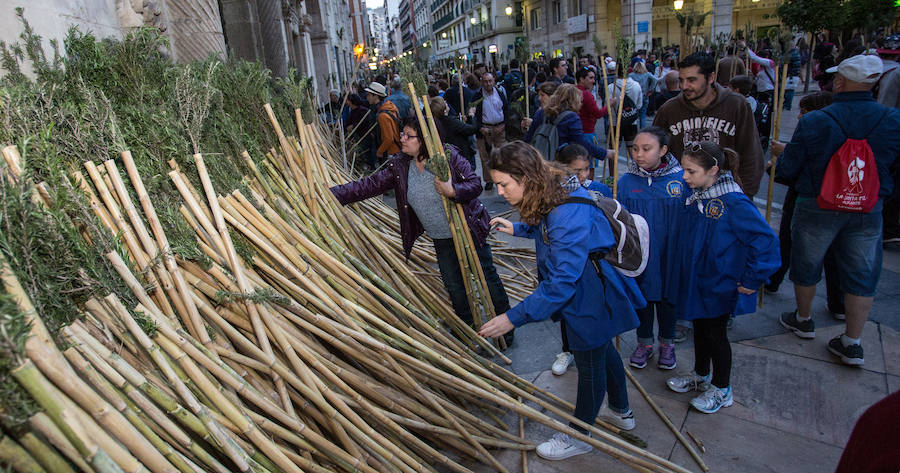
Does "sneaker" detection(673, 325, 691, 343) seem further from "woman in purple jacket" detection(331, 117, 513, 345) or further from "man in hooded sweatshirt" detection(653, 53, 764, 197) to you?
"woman in purple jacket" detection(331, 117, 513, 345)

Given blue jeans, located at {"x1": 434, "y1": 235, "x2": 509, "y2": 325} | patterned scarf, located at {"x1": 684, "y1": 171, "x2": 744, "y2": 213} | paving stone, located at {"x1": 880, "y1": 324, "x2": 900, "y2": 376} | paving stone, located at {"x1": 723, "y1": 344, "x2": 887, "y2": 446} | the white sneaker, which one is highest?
patterned scarf, located at {"x1": 684, "y1": 171, "x2": 744, "y2": 213}

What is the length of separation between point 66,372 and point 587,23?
95.1ft

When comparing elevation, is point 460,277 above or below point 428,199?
below

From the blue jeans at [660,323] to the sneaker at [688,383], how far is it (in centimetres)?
23

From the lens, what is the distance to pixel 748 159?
129 inches

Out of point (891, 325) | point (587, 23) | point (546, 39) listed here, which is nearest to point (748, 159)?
point (891, 325)

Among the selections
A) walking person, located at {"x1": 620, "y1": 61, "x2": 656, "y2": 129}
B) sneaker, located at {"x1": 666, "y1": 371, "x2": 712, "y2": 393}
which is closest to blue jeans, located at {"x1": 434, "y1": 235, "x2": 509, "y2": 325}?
sneaker, located at {"x1": 666, "y1": 371, "x2": 712, "y2": 393}

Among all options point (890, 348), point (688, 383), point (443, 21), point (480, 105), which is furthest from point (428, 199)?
point (443, 21)

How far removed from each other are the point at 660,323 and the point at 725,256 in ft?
1.96

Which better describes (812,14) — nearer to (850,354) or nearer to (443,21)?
(850,354)

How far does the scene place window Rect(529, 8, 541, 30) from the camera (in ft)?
114

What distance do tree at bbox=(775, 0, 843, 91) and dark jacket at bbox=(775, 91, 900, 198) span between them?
40.7ft

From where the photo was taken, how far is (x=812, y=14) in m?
12.9

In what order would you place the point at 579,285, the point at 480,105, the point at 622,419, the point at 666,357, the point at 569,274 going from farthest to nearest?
1. the point at 480,105
2. the point at 666,357
3. the point at 622,419
4. the point at 579,285
5. the point at 569,274
